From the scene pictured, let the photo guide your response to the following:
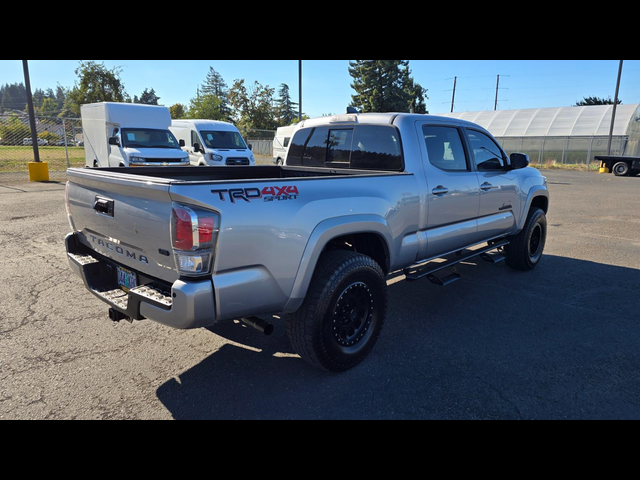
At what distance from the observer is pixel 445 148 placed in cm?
451

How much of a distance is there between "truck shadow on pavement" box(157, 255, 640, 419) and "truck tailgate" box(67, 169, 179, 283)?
1.00m

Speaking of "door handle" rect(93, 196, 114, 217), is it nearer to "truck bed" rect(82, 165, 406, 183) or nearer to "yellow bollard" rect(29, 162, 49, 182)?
"truck bed" rect(82, 165, 406, 183)

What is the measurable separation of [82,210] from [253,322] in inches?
66.7

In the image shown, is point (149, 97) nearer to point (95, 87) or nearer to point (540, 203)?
point (95, 87)

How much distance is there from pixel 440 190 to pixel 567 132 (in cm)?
3866

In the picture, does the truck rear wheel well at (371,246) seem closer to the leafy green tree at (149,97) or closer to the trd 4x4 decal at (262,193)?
the trd 4x4 decal at (262,193)

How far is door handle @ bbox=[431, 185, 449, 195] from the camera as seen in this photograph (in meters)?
4.09

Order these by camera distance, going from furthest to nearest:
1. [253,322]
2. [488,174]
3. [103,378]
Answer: [488,174]
[103,378]
[253,322]

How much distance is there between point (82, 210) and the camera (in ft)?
11.0

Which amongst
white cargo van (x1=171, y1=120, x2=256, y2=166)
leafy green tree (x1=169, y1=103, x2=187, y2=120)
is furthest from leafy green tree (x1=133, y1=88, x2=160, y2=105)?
white cargo van (x1=171, y1=120, x2=256, y2=166)

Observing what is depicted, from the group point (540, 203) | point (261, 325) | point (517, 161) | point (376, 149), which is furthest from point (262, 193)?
point (540, 203)
